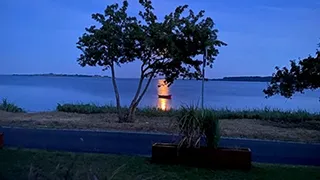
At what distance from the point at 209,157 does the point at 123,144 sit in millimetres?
2949

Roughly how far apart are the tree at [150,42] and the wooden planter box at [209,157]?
619cm

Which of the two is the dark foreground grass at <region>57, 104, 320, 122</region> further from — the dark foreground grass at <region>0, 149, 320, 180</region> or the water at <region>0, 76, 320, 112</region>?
the dark foreground grass at <region>0, 149, 320, 180</region>

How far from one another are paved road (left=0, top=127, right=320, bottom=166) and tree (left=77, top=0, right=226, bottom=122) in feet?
11.3

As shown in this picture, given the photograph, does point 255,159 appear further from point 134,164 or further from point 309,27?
point 309,27

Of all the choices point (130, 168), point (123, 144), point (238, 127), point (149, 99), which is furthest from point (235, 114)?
point (149, 99)

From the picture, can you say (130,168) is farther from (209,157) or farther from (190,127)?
(209,157)

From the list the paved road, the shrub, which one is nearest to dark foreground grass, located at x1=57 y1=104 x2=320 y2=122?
the paved road

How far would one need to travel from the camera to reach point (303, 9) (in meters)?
17.5

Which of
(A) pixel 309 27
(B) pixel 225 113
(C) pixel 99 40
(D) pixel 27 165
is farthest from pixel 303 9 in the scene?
(D) pixel 27 165

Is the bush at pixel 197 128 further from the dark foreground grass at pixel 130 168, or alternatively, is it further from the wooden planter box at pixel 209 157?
the dark foreground grass at pixel 130 168

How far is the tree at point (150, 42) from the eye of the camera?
43.6 ft

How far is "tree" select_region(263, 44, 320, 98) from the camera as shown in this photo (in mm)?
14094

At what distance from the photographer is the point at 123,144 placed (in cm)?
970

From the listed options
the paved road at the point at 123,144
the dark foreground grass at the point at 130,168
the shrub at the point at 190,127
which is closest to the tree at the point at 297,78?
the paved road at the point at 123,144
